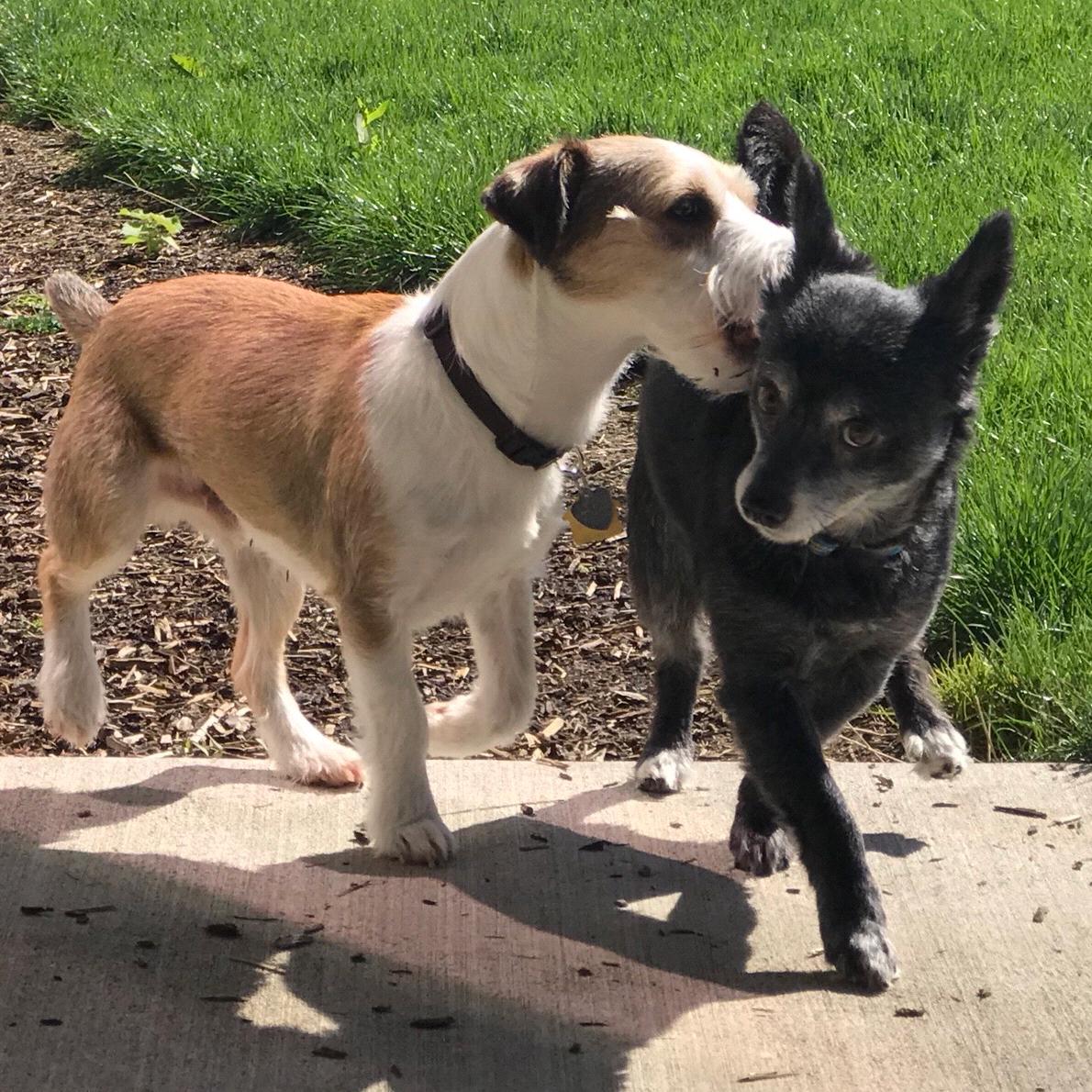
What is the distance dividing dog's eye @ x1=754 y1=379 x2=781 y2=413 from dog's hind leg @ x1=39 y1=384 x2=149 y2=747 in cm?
163

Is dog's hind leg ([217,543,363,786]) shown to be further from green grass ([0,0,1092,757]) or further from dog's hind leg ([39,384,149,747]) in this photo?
green grass ([0,0,1092,757])

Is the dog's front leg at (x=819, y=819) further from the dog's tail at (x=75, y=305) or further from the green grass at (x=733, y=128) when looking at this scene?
the dog's tail at (x=75, y=305)

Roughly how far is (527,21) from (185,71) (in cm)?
202

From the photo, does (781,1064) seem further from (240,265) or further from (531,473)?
(240,265)

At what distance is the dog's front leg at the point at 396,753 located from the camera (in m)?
3.34

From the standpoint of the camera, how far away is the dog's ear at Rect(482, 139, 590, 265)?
305 cm

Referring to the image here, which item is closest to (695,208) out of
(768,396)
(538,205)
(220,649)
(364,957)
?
(538,205)

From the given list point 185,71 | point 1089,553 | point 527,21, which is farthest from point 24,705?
point 527,21

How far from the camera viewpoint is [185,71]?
29.7 feet

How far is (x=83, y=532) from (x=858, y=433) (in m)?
1.91

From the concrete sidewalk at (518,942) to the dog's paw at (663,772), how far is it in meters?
0.04

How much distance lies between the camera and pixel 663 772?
12.1 ft

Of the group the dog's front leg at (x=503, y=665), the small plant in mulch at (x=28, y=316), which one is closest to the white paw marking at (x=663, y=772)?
the dog's front leg at (x=503, y=665)

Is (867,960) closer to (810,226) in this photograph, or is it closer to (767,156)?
(810,226)
